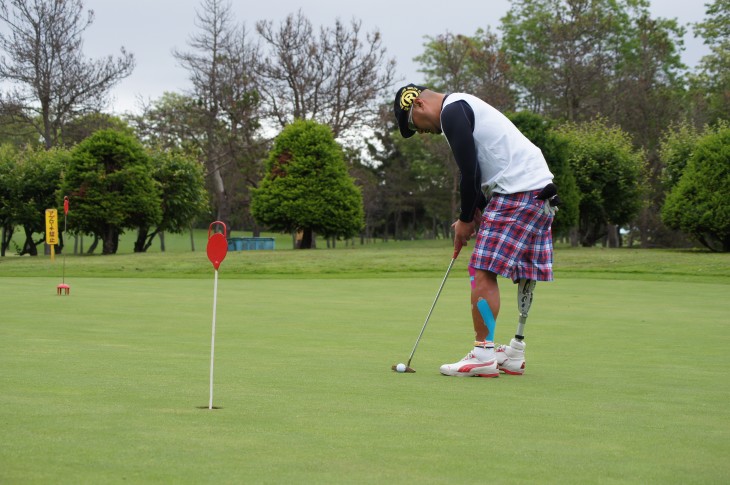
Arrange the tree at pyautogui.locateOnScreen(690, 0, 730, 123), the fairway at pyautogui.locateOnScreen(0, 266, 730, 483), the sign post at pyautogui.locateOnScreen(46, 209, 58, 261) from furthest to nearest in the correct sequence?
the tree at pyautogui.locateOnScreen(690, 0, 730, 123), the sign post at pyautogui.locateOnScreen(46, 209, 58, 261), the fairway at pyautogui.locateOnScreen(0, 266, 730, 483)

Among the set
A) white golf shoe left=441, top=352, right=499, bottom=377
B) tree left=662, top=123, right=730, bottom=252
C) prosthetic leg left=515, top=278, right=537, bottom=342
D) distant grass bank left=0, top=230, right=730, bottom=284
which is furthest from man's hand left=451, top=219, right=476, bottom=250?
tree left=662, top=123, right=730, bottom=252

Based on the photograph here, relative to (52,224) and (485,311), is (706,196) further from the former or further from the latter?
(485,311)

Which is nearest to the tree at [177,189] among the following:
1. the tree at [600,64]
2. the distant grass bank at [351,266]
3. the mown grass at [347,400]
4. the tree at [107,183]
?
the tree at [107,183]

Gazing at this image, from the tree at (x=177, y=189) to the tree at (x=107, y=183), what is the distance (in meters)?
3.29

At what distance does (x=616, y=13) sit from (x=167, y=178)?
3680 centimetres

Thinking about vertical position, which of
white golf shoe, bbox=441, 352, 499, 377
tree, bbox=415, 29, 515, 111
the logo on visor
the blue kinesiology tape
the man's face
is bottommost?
white golf shoe, bbox=441, 352, 499, 377

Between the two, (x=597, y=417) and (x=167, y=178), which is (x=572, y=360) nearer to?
(x=597, y=417)

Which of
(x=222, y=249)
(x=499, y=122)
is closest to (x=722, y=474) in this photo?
(x=222, y=249)

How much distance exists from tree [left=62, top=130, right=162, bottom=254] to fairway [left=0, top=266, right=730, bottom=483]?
28116 mm

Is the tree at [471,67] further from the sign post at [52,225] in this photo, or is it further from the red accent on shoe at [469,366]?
the red accent on shoe at [469,366]

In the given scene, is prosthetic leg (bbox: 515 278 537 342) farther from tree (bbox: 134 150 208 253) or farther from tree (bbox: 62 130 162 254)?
tree (bbox: 134 150 208 253)

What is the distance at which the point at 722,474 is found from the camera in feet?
11.1

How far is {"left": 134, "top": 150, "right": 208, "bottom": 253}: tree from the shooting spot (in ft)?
142

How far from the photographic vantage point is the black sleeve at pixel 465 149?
6.33 m
